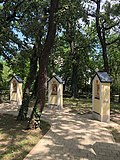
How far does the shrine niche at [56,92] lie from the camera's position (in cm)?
1608

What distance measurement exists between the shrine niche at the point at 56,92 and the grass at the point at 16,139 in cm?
583

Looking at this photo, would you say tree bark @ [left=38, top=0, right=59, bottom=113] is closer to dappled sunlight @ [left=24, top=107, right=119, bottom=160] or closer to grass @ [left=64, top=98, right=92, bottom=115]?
dappled sunlight @ [left=24, top=107, right=119, bottom=160]

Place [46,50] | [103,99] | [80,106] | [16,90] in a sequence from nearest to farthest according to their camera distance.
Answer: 1. [46,50]
2. [103,99]
3. [80,106]
4. [16,90]

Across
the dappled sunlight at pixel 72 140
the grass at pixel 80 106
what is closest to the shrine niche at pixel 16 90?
the grass at pixel 80 106

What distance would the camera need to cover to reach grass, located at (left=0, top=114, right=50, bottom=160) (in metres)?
6.34

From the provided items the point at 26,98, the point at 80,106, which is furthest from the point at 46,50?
the point at 80,106

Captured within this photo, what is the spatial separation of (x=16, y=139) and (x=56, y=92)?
8.88 meters

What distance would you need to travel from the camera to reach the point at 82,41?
78.7 feet

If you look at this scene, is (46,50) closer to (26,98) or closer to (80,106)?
(26,98)

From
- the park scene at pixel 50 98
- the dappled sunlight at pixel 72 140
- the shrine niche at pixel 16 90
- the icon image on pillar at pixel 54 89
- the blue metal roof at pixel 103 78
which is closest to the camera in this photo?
the dappled sunlight at pixel 72 140

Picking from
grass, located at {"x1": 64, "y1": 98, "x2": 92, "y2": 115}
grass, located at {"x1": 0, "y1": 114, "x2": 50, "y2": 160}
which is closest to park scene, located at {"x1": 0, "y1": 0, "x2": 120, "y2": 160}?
grass, located at {"x1": 0, "y1": 114, "x2": 50, "y2": 160}

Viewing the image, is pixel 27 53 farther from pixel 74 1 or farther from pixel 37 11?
pixel 74 1

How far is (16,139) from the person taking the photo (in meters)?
7.73

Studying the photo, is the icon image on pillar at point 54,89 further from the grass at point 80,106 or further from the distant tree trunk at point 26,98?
the distant tree trunk at point 26,98
